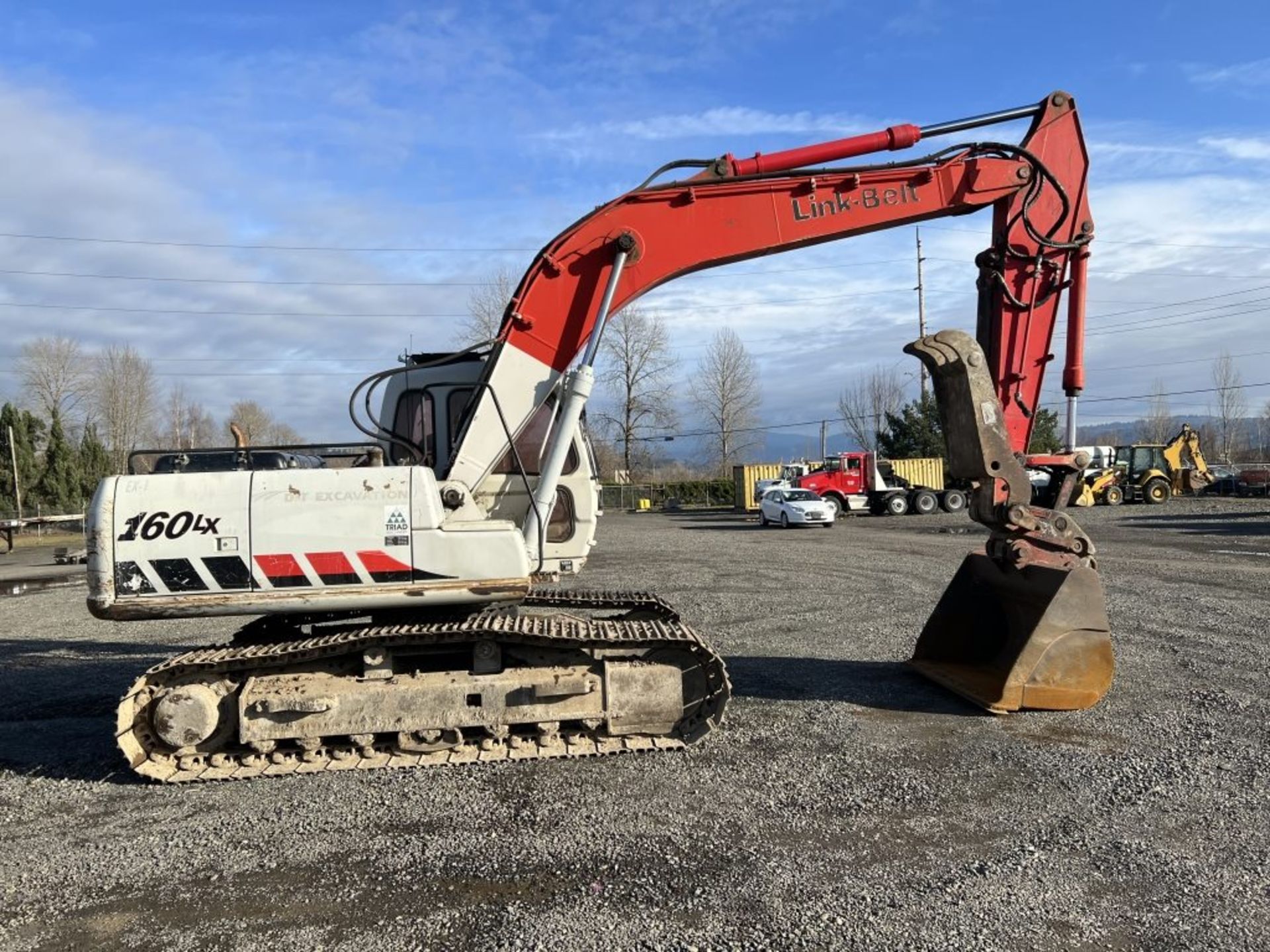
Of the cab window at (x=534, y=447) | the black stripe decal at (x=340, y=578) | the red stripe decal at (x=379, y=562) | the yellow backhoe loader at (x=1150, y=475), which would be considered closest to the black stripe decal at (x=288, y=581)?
the black stripe decal at (x=340, y=578)

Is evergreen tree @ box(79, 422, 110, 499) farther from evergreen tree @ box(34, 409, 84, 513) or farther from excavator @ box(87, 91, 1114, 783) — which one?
excavator @ box(87, 91, 1114, 783)

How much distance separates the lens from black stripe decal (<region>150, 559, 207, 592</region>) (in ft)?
19.3

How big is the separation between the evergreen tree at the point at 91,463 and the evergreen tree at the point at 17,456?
229 centimetres

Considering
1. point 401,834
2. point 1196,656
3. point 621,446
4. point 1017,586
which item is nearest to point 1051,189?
point 1017,586

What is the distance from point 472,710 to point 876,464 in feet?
112

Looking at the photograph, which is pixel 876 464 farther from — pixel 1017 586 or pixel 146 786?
pixel 146 786

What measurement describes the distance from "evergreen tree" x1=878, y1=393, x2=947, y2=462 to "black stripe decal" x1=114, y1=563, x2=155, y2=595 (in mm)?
49153

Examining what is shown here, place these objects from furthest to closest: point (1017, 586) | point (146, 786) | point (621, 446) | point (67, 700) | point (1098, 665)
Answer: point (621, 446)
point (67, 700)
point (1017, 586)
point (1098, 665)
point (146, 786)

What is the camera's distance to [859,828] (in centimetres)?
479

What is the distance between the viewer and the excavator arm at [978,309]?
6621 millimetres

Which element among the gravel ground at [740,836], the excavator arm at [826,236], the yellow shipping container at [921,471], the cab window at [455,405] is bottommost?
the gravel ground at [740,836]

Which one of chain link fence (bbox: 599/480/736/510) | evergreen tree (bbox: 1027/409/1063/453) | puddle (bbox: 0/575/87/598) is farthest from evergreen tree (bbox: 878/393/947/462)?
puddle (bbox: 0/575/87/598)

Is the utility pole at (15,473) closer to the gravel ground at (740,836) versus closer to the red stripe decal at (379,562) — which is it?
the gravel ground at (740,836)

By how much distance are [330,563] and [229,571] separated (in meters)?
0.68
